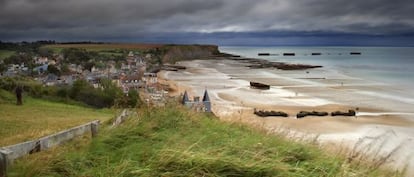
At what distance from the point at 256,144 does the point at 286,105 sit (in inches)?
1005

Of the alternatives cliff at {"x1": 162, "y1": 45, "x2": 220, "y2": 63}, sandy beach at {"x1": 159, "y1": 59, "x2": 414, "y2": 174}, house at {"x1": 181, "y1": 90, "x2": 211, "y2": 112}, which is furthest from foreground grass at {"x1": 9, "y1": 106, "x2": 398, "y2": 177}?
cliff at {"x1": 162, "y1": 45, "x2": 220, "y2": 63}

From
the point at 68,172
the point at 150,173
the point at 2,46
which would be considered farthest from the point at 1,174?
the point at 2,46

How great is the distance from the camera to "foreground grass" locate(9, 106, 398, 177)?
423cm

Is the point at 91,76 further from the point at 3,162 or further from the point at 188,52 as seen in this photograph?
the point at 188,52

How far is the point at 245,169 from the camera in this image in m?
4.23

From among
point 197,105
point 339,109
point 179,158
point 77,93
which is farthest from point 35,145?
point 77,93

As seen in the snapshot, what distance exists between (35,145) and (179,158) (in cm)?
256

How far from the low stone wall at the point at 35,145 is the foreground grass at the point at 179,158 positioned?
131 millimetres

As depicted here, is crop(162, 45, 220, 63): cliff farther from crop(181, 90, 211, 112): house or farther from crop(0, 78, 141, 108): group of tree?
crop(181, 90, 211, 112): house

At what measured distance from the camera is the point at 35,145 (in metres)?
5.59

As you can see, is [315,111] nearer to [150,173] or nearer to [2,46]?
[150,173]

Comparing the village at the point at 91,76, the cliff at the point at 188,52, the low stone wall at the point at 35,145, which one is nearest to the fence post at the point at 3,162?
the low stone wall at the point at 35,145

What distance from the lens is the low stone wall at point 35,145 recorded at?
4723mm

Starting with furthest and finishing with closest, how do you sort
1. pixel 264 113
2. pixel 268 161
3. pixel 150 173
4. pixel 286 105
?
1. pixel 286 105
2. pixel 264 113
3. pixel 268 161
4. pixel 150 173
